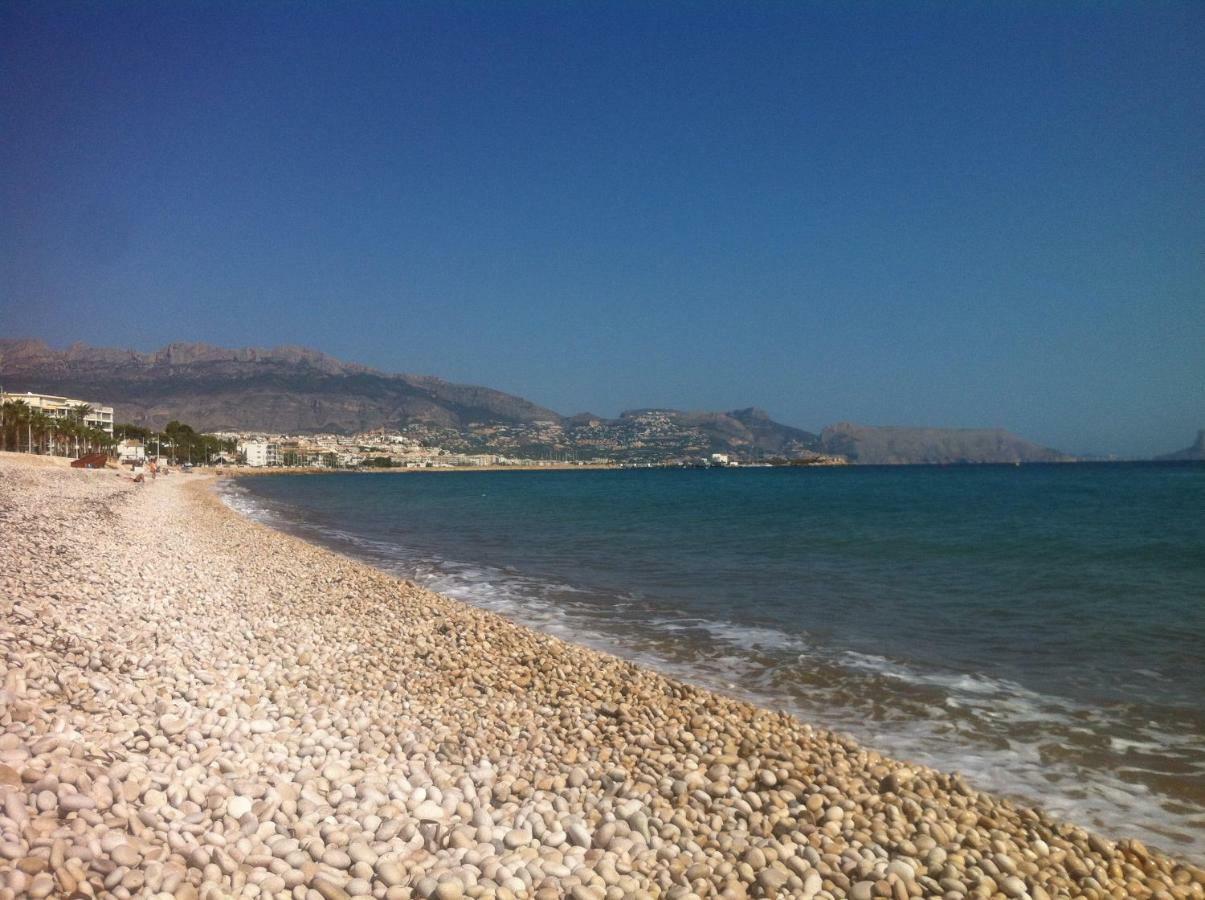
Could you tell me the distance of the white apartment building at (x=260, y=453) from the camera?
17425 cm

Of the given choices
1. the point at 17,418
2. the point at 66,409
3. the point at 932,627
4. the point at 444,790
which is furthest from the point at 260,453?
the point at 444,790

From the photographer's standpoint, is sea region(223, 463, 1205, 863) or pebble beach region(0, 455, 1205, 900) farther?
sea region(223, 463, 1205, 863)

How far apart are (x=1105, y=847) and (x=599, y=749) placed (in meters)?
3.56

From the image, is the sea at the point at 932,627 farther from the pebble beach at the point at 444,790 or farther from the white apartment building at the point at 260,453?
the white apartment building at the point at 260,453

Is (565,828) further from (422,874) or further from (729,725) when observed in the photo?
(729,725)

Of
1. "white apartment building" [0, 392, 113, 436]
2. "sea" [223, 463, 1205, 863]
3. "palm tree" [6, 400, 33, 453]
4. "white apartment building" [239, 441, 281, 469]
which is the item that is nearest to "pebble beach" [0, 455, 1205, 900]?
"sea" [223, 463, 1205, 863]

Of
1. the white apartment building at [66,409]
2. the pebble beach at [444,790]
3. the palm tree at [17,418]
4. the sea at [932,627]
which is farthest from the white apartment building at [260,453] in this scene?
the pebble beach at [444,790]

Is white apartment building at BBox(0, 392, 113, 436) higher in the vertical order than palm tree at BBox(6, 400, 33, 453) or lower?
higher

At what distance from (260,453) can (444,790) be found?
626ft

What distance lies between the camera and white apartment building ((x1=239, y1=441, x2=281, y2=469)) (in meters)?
174

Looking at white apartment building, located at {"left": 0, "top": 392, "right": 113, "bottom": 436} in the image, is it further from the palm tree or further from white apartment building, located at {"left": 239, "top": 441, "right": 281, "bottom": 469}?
white apartment building, located at {"left": 239, "top": 441, "right": 281, "bottom": 469}

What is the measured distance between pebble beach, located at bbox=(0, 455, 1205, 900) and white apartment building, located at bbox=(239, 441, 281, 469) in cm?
18159

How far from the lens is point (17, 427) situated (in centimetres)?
7950

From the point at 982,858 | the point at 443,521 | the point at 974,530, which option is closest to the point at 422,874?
the point at 982,858
